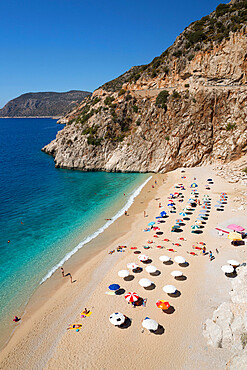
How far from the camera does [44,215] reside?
3055cm

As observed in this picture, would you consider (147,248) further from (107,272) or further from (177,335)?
(177,335)

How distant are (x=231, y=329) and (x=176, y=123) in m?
46.9

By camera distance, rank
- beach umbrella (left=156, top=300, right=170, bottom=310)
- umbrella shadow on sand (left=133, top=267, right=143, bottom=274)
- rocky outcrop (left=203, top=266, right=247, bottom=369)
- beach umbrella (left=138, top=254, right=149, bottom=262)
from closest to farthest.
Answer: rocky outcrop (left=203, top=266, right=247, bottom=369)
beach umbrella (left=156, top=300, right=170, bottom=310)
umbrella shadow on sand (left=133, top=267, right=143, bottom=274)
beach umbrella (left=138, top=254, right=149, bottom=262)

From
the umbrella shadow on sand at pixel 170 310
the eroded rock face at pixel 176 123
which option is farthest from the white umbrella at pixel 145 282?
the eroded rock face at pixel 176 123

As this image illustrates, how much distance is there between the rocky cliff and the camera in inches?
1861

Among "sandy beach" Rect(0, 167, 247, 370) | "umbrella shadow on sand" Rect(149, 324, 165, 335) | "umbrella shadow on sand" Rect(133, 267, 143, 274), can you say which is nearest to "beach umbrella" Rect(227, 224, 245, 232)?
"sandy beach" Rect(0, 167, 247, 370)

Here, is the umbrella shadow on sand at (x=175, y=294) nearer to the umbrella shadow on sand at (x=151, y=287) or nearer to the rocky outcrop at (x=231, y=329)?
the umbrella shadow on sand at (x=151, y=287)

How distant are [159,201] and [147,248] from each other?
13.8 meters

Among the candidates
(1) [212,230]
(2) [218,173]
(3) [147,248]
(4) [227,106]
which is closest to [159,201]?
(1) [212,230]

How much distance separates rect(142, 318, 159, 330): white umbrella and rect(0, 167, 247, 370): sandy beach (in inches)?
23.2

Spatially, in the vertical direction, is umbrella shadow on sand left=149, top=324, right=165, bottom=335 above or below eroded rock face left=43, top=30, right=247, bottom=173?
below

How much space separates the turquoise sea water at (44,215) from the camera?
19047mm

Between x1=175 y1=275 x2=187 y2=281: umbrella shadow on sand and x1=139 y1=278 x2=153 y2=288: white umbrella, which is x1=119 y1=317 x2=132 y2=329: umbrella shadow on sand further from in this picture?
x1=175 y1=275 x2=187 y2=281: umbrella shadow on sand

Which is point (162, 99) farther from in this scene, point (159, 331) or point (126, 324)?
point (159, 331)
